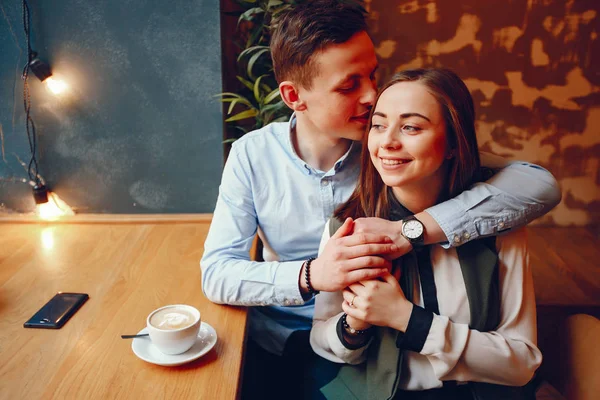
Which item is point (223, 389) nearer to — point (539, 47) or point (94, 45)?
point (94, 45)

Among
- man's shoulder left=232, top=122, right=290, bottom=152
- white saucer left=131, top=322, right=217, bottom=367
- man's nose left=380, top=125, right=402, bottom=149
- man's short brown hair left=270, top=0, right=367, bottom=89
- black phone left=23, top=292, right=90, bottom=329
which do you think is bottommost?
black phone left=23, top=292, right=90, bottom=329

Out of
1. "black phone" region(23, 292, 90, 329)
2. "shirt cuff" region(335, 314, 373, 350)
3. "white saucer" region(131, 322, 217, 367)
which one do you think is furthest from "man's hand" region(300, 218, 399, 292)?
"black phone" region(23, 292, 90, 329)

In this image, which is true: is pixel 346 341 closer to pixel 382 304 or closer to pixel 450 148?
pixel 382 304

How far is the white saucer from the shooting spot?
41.6 inches

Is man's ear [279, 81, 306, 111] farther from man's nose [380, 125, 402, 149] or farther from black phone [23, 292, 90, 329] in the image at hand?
black phone [23, 292, 90, 329]

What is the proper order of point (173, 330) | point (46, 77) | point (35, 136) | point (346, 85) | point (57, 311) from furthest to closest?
point (35, 136), point (46, 77), point (346, 85), point (57, 311), point (173, 330)

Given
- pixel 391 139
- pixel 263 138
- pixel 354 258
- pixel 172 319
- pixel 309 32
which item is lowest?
pixel 172 319

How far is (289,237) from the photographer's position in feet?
5.16

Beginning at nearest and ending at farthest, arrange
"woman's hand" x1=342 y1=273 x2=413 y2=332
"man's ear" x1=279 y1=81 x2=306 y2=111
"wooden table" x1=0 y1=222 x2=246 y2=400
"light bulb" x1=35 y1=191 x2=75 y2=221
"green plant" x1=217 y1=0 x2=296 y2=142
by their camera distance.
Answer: "wooden table" x1=0 y1=222 x2=246 y2=400, "woman's hand" x1=342 y1=273 x2=413 y2=332, "man's ear" x1=279 y1=81 x2=306 y2=111, "light bulb" x1=35 y1=191 x2=75 y2=221, "green plant" x1=217 y1=0 x2=296 y2=142

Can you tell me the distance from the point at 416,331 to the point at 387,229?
243 millimetres

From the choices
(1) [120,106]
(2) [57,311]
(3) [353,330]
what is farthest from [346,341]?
(1) [120,106]

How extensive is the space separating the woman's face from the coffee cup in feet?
1.82

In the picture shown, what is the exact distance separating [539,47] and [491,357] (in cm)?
224

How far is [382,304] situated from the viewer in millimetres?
1134
